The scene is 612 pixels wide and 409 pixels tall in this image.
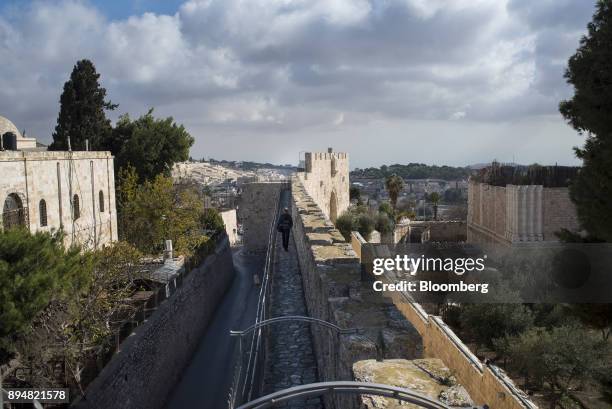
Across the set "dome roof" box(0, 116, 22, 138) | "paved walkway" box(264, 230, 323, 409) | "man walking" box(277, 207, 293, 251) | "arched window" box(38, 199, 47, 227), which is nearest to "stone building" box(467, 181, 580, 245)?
"man walking" box(277, 207, 293, 251)

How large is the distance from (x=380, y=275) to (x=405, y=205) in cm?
5226

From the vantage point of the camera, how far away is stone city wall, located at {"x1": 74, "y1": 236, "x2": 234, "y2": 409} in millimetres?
9562

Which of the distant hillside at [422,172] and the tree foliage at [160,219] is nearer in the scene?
the tree foliage at [160,219]

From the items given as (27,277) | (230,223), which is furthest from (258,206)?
(27,277)

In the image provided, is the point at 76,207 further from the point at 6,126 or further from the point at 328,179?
the point at 328,179

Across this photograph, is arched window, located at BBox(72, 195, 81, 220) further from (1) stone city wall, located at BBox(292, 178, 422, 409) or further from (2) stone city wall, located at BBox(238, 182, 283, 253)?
(1) stone city wall, located at BBox(292, 178, 422, 409)

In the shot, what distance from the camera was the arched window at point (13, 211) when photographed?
1469cm

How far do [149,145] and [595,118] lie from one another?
23685mm

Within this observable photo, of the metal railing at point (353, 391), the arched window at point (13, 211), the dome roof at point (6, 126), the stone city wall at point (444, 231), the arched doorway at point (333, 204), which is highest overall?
the dome roof at point (6, 126)

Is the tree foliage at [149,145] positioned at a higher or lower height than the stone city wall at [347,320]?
higher

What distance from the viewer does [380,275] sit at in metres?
8.05

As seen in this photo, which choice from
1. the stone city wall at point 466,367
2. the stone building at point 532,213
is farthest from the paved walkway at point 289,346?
the stone building at point 532,213

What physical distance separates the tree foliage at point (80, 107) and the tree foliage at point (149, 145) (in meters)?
1.89

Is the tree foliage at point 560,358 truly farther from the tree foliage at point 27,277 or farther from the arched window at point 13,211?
the arched window at point 13,211
